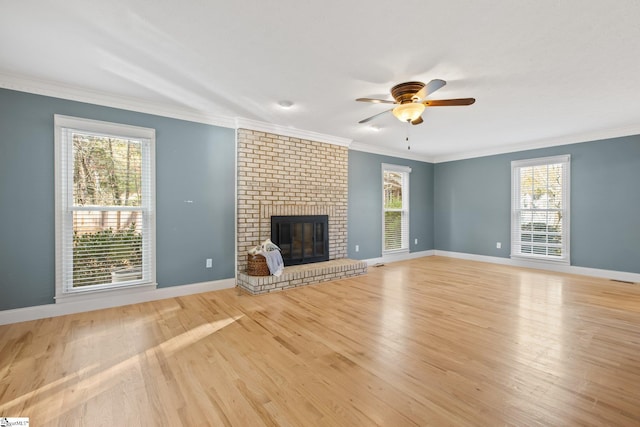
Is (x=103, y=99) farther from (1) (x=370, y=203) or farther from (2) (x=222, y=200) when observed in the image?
(1) (x=370, y=203)

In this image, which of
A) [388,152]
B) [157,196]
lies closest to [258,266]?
[157,196]

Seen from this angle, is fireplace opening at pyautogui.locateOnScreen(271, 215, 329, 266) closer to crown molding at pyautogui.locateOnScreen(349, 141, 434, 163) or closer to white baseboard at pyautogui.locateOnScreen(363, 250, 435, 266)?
white baseboard at pyautogui.locateOnScreen(363, 250, 435, 266)

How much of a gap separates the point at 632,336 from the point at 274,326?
345cm

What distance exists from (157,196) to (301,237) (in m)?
2.36

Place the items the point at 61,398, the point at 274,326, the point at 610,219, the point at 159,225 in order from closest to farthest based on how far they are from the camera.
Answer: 1. the point at 61,398
2. the point at 274,326
3. the point at 159,225
4. the point at 610,219

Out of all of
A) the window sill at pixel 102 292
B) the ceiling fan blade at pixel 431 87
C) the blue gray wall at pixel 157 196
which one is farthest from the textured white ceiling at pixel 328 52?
the window sill at pixel 102 292

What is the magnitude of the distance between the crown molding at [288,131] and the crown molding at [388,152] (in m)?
0.26

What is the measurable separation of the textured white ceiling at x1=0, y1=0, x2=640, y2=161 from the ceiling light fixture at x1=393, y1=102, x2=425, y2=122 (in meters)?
0.26

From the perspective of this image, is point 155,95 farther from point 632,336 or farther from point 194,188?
point 632,336

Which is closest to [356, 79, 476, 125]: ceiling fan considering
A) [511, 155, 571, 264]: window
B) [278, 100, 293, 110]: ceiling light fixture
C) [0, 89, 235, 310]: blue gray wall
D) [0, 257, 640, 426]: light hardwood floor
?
[278, 100, 293, 110]: ceiling light fixture

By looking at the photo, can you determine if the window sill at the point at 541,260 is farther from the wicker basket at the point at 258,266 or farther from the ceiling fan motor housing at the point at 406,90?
the wicker basket at the point at 258,266

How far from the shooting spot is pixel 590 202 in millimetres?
5250

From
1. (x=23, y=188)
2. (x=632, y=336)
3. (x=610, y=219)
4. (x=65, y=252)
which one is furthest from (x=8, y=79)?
(x=610, y=219)

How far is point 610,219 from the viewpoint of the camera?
5.05 m
